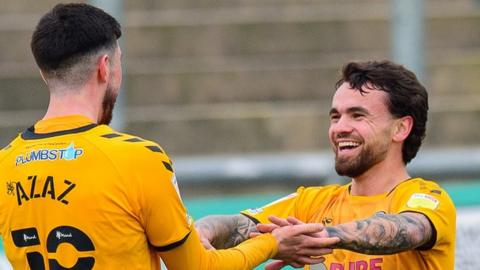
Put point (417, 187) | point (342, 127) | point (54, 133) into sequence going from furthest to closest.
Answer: point (342, 127)
point (417, 187)
point (54, 133)

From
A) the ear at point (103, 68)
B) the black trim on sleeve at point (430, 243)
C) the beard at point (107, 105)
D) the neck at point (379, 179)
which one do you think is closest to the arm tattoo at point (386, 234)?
the black trim on sleeve at point (430, 243)

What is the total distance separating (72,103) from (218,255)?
75 cm

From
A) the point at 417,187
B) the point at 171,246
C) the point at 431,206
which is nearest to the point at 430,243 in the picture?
the point at 431,206

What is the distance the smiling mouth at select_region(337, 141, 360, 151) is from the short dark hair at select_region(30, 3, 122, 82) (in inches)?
47.5

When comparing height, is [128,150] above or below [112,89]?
below

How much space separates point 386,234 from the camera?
14.3ft

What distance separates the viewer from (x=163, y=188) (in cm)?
389

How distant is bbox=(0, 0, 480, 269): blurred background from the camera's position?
1092cm

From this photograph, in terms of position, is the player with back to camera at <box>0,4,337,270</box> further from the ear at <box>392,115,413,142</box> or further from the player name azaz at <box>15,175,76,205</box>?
the ear at <box>392,115,413,142</box>

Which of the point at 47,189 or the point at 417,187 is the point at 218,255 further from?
the point at 417,187

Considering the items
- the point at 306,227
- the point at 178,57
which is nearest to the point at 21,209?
the point at 306,227

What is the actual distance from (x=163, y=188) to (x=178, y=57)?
7923mm

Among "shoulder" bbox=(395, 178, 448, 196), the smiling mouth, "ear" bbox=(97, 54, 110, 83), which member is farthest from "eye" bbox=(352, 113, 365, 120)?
"ear" bbox=(97, 54, 110, 83)

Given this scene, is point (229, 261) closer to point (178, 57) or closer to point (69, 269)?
point (69, 269)
